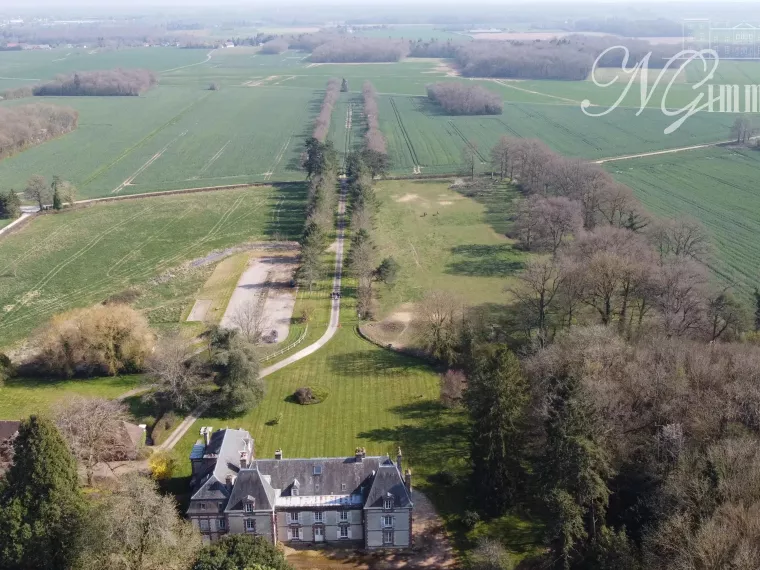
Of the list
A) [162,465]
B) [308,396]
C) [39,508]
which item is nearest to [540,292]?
[308,396]

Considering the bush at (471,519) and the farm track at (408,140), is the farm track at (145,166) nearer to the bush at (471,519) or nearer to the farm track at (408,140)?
the farm track at (408,140)

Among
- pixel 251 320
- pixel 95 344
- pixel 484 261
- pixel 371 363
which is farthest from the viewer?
pixel 484 261

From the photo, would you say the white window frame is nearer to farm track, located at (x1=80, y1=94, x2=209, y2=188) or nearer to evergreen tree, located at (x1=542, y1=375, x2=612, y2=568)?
evergreen tree, located at (x1=542, y1=375, x2=612, y2=568)

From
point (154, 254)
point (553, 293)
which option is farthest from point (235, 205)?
point (553, 293)

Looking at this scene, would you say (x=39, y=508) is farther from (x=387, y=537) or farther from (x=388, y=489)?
(x=387, y=537)

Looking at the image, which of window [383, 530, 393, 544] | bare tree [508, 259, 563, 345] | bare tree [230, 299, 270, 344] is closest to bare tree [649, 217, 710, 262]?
bare tree [508, 259, 563, 345]
